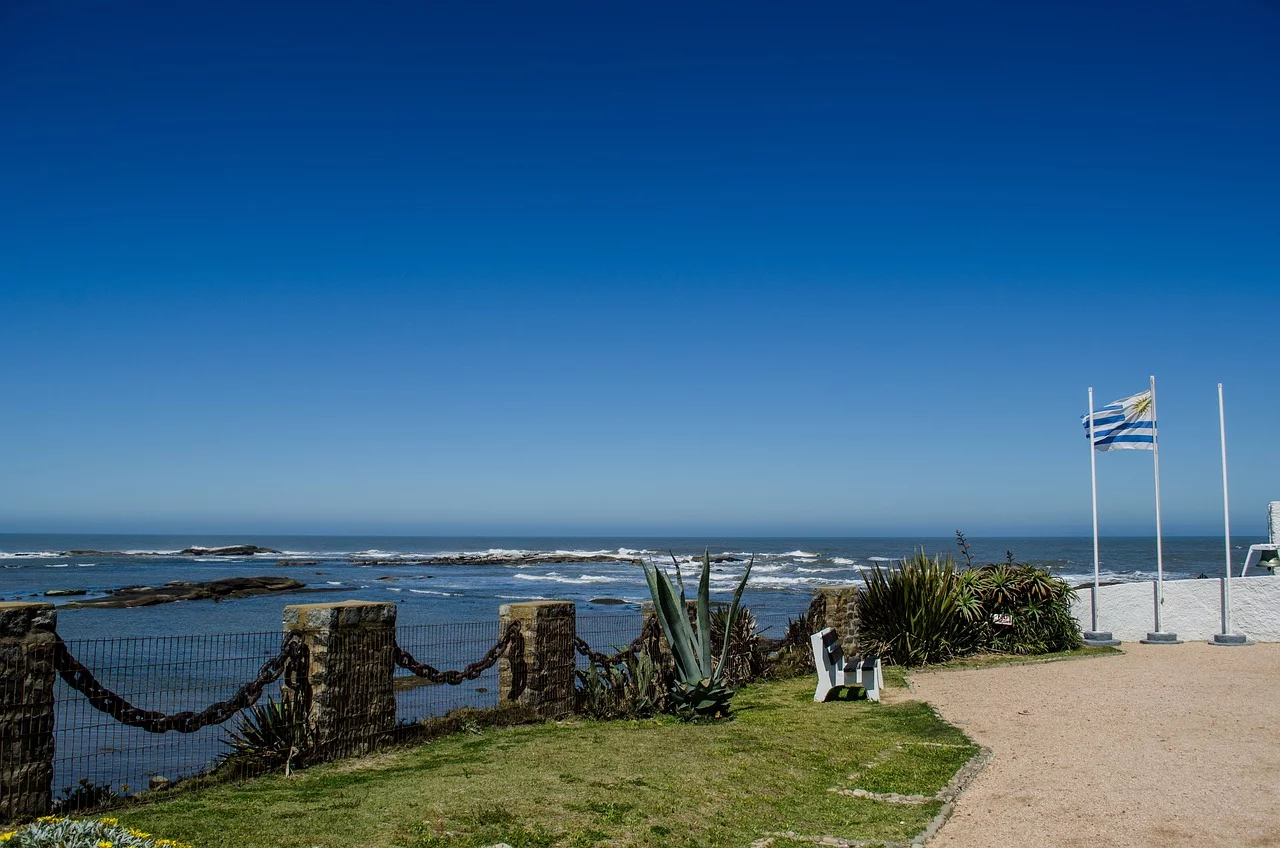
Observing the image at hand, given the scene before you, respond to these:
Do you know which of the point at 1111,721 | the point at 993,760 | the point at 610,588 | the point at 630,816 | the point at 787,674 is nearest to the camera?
the point at 630,816

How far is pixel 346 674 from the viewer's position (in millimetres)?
8305

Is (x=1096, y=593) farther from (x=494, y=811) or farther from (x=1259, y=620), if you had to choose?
(x=494, y=811)

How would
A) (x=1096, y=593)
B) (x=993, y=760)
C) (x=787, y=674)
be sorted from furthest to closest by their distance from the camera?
(x=1096, y=593) < (x=787, y=674) < (x=993, y=760)

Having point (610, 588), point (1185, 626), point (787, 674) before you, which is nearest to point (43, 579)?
point (610, 588)

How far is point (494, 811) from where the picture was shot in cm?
627

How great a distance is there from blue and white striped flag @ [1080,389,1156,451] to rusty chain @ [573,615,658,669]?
9887mm

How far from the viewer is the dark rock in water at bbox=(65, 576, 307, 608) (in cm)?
3327

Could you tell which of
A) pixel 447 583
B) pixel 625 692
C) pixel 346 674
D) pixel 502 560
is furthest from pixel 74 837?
pixel 502 560

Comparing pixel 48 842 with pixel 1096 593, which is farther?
pixel 1096 593

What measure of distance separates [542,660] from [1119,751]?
5578 mm

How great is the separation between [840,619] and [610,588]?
3439 centimetres

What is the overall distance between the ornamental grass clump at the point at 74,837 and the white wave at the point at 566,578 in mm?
49251

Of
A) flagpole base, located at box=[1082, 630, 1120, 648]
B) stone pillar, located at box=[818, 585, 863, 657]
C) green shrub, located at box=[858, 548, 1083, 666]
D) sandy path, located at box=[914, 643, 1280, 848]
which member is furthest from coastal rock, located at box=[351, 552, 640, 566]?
sandy path, located at box=[914, 643, 1280, 848]

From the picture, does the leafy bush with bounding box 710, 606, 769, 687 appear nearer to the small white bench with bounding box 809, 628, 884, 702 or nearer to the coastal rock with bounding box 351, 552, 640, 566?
the small white bench with bounding box 809, 628, 884, 702
